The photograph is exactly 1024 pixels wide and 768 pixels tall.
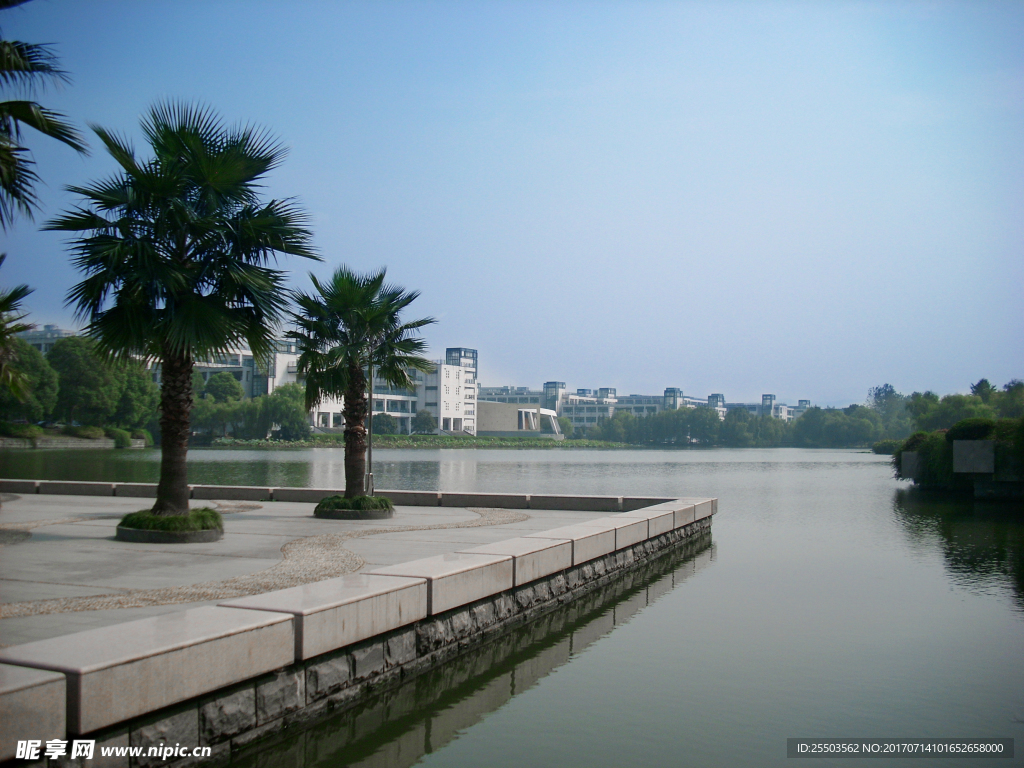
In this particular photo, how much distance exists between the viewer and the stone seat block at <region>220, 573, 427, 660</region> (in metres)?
7.19

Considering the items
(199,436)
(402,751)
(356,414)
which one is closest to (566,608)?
(402,751)

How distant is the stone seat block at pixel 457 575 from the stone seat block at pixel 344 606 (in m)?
0.21

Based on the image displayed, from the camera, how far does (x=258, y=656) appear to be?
6.65 m

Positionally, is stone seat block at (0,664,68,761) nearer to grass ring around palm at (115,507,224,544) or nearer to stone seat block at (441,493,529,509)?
grass ring around palm at (115,507,224,544)

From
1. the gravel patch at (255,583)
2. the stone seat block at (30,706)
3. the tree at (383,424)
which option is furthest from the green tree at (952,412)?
the stone seat block at (30,706)

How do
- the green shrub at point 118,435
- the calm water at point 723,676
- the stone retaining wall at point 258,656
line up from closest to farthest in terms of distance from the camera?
the stone retaining wall at point 258,656, the calm water at point 723,676, the green shrub at point 118,435

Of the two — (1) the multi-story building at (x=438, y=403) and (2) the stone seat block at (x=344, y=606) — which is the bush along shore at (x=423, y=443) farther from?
(2) the stone seat block at (x=344, y=606)

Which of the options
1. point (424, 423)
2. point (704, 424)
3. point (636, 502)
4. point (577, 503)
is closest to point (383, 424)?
point (424, 423)

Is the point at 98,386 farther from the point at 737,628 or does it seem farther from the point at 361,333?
the point at 737,628

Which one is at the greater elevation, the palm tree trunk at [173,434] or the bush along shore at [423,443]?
the palm tree trunk at [173,434]

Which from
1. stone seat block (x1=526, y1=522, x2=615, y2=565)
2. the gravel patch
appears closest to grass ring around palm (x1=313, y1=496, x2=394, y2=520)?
the gravel patch

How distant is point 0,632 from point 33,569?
14.3 feet

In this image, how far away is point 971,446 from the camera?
132ft

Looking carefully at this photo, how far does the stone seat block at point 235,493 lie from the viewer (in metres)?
24.9
